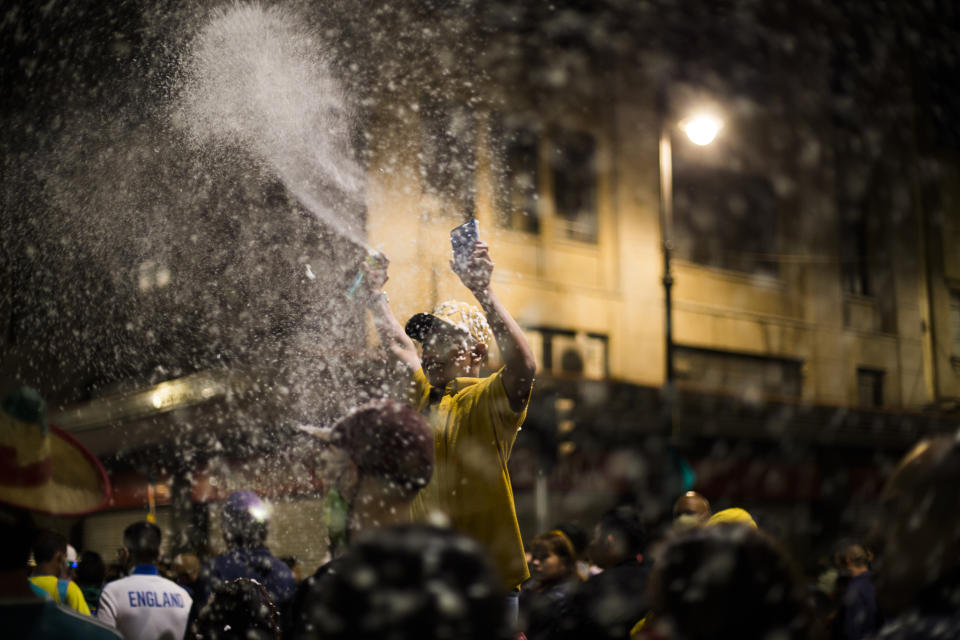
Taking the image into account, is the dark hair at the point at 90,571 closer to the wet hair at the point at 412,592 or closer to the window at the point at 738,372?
the wet hair at the point at 412,592

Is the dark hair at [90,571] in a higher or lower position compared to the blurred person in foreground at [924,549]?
lower

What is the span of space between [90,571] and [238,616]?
4.17m

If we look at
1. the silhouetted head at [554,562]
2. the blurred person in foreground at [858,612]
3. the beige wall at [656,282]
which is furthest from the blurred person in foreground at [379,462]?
the beige wall at [656,282]

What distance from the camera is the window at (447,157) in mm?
7363

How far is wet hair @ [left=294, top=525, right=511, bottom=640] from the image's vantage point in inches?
49.4

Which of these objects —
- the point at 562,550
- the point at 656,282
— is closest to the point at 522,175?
the point at 656,282

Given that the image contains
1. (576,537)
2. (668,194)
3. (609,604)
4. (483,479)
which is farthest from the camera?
(668,194)

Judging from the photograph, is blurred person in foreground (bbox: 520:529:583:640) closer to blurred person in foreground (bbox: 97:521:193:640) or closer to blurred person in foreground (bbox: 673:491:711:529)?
blurred person in foreground (bbox: 673:491:711:529)

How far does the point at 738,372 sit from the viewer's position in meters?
17.3

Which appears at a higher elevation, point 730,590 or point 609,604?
point 730,590

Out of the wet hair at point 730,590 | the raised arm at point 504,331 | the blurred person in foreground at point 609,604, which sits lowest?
the blurred person in foreground at point 609,604

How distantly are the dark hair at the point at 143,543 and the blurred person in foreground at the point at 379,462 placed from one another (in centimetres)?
350

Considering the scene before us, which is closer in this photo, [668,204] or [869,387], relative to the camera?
[668,204]

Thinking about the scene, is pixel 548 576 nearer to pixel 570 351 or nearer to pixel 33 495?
pixel 33 495
